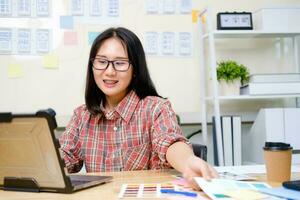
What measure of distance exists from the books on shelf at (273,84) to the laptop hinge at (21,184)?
167 cm

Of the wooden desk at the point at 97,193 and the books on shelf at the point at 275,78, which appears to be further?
the books on shelf at the point at 275,78

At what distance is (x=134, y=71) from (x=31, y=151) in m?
0.73

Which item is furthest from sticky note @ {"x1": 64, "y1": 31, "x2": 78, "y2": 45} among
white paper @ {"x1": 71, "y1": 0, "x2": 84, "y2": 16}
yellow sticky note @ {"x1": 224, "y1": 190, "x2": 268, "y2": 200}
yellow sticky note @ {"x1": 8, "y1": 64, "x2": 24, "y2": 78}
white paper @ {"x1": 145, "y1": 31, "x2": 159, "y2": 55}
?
yellow sticky note @ {"x1": 224, "y1": 190, "x2": 268, "y2": 200}

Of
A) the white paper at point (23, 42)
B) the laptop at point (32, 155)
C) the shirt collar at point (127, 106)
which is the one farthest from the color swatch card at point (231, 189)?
the white paper at point (23, 42)

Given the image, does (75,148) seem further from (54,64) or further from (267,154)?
(54,64)

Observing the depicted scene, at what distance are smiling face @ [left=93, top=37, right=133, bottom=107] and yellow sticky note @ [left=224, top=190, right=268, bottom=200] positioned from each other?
2.55 feet

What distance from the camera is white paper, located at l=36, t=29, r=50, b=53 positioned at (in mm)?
2465

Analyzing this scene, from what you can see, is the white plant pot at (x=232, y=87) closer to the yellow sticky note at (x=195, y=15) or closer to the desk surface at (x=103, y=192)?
the yellow sticky note at (x=195, y=15)

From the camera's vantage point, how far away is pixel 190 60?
2.56 meters

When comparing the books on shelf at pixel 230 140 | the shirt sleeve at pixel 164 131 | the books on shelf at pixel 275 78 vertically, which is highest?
→ the books on shelf at pixel 275 78

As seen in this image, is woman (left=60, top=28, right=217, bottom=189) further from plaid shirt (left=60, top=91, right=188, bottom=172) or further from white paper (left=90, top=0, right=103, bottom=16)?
white paper (left=90, top=0, right=103, bottom=16)

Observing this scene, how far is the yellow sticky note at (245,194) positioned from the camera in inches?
30.0

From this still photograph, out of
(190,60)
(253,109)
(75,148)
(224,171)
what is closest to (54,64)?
(190,60)

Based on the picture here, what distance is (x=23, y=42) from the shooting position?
246 cm
